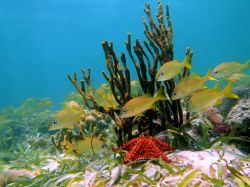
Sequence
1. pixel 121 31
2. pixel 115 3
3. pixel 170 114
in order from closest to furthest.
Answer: pixel 170 114 < pixel 115 3 < pixel 121 31

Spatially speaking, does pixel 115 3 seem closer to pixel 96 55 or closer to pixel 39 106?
pixel 39 106

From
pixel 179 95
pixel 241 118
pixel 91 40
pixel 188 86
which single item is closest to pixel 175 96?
pixel 179 95

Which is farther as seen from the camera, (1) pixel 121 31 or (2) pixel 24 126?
(1) pixel 121 31

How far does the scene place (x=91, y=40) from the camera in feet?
429

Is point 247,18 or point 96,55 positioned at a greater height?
point 96,55

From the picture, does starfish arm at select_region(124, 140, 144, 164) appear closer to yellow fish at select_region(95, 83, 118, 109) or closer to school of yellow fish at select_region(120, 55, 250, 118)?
school of yellow fish at select_region(120, 55, 250, 118)

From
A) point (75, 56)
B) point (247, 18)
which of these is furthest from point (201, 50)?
point (75, 56)

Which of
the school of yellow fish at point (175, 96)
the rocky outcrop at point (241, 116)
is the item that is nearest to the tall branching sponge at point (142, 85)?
the school of yellow fish at point (175, 96)

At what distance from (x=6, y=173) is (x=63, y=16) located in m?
58.0

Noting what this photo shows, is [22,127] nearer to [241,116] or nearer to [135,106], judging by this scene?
[135,106]

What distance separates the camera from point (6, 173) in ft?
16.3

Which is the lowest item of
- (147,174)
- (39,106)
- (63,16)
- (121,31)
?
(147,174)

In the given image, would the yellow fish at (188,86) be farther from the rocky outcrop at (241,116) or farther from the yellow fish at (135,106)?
the rocky outcrop at (241,116)

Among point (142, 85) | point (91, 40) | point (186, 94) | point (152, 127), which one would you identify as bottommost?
point (152, 127)
